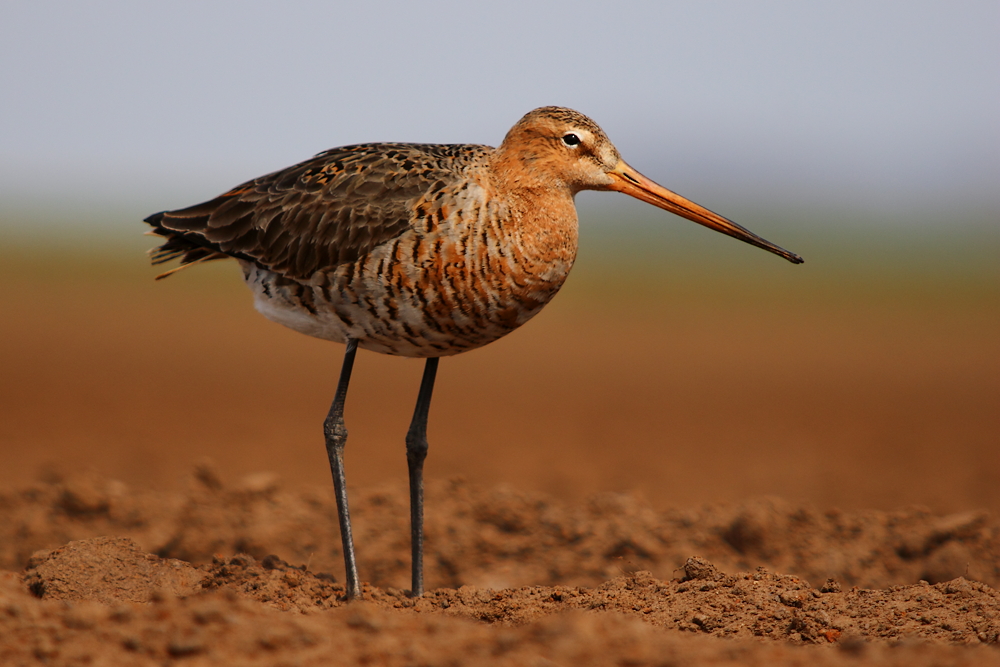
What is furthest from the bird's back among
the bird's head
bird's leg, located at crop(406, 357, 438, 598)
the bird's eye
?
bird's leg, located at crop(406, 357, 438, 598)

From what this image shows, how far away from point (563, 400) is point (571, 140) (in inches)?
616

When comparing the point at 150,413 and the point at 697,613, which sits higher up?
the point at 697,613

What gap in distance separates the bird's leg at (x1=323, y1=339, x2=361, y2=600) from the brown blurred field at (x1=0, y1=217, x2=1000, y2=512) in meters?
6.48

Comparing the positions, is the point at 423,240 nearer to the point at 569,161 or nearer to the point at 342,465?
the point at 569,161

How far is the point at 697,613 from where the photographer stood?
19.4 feet

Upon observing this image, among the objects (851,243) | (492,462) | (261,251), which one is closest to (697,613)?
(261,251)

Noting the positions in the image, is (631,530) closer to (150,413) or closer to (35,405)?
(150,413)

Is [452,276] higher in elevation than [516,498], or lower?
higher

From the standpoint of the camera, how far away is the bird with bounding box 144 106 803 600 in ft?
20.8

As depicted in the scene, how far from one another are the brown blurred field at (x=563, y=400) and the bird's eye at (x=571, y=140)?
7.29m

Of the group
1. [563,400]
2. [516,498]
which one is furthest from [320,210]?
[563,400]

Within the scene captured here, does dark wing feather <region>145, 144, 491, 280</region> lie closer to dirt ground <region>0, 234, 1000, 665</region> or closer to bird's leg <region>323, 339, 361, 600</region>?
bird's leg <region>323, 339, 361, 600</region>

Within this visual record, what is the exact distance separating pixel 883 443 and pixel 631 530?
10133 millimetres

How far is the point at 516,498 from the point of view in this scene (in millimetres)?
10094
